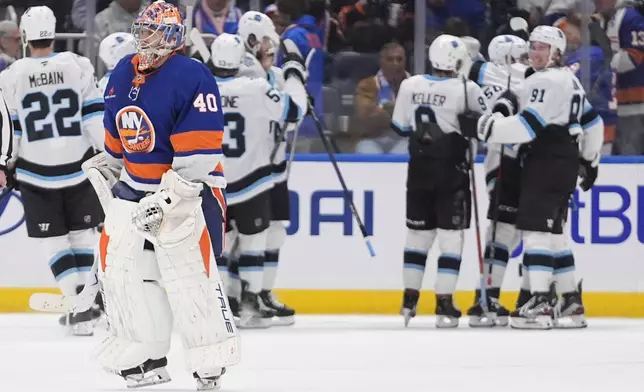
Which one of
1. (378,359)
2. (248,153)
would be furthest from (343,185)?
(378,359)

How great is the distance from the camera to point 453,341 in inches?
280

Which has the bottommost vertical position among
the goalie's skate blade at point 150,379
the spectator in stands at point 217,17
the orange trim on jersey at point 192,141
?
the goalie's skate blade at point 150,379

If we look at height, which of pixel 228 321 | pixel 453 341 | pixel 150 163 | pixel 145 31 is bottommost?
pixel 453 341

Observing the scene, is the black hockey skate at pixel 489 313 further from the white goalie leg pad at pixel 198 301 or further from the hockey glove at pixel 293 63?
the white goalie leg pad at pixel 198 301

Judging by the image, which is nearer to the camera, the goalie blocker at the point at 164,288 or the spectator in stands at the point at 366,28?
the goalie blocker at the point at 164,288

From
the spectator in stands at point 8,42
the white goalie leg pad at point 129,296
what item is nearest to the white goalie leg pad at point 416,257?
the spectator in stands at point 8,42

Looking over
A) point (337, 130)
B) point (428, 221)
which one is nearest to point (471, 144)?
point (428, 221)

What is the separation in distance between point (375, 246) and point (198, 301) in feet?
12.1

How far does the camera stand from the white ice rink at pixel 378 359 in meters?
5.38

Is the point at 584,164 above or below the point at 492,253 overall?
above

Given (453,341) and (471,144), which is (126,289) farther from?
(471,144)

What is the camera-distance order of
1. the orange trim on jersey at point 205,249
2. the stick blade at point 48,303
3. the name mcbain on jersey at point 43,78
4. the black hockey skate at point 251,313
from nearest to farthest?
1. the orange trim on jersey at point 205,249
2. the stick blade at point 48,303
3. the name mcbain on jersey at point 43,78
4. the black hockey skate at point 251,313

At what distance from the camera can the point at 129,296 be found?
16.3 feet

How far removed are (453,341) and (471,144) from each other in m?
1.26
